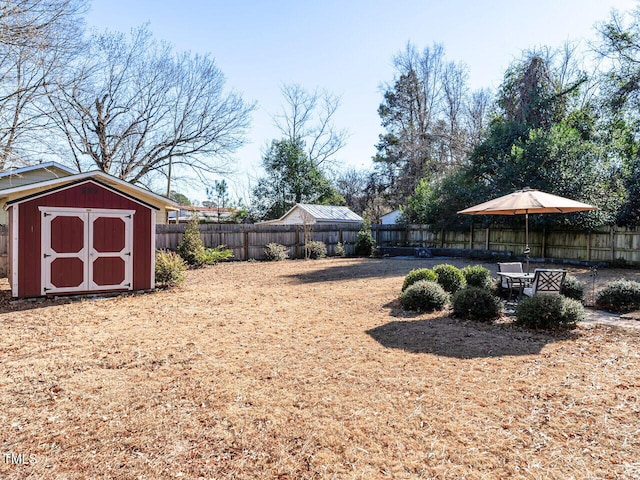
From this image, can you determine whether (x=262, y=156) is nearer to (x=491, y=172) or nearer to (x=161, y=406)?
(x=491, y=172)

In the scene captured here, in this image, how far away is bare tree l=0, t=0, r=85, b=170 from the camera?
7203 millimetres

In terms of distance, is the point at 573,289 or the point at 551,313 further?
the point at 573,289

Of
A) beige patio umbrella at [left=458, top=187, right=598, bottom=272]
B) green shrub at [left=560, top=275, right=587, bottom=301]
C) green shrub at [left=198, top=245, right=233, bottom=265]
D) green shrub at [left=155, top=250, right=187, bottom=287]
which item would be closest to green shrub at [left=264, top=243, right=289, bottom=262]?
green shrub at [left=198, top=245, right=233, bottom=265]

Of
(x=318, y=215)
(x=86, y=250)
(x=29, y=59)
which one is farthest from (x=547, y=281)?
(x=318, y=215)

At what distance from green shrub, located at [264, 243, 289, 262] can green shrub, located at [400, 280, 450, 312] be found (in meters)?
10.2

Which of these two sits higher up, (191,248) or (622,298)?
(191,248)

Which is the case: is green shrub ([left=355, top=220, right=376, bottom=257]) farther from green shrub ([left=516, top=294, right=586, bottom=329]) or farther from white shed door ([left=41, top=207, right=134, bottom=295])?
green shrub ([left=516, top=294, right=586, bottom=329])

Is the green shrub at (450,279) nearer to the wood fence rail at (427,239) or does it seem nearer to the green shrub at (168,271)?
the green shrub at (168,271)

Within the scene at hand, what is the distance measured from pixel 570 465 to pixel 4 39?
994cm

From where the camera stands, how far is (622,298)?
687cm

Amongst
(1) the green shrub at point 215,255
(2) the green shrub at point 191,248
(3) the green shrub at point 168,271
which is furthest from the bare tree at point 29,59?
(1) the green shrub at point 215,255

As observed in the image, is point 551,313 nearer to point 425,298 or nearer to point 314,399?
point 425,298

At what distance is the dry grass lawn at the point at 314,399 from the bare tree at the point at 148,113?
50.7ft

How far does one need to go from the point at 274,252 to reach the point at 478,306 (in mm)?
11431
